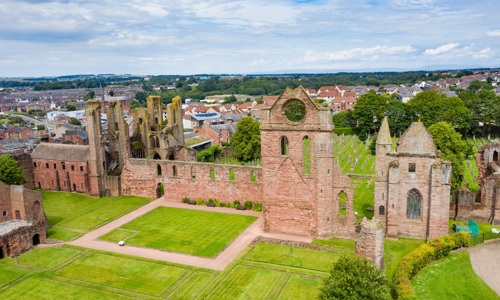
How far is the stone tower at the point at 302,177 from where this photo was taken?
103 ft

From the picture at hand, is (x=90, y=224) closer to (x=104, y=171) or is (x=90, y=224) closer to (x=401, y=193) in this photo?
→ (x=104, y=171)

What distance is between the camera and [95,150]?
45.8m

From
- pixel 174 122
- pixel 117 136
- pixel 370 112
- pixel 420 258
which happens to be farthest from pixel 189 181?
pixel 370 112

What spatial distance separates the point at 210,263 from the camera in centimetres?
2906

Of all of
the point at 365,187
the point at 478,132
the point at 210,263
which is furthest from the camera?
the point at 478,132

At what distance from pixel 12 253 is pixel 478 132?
266 ft

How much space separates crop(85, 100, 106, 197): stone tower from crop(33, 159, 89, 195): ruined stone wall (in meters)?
0.58

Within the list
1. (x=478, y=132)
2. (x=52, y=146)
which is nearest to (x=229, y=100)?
(x=478, y=132)

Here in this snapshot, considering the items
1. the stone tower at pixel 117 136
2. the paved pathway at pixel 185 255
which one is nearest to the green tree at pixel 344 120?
the stone tower at pixel 117 136

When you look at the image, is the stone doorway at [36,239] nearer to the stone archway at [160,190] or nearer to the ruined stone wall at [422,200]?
the stone archway at [160,190]

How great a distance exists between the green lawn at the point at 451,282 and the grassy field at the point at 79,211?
27.7 meters

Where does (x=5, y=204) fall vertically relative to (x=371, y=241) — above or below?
below

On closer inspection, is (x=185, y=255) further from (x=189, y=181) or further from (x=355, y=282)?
(x=355, y=282)

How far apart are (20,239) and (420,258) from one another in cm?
2975
